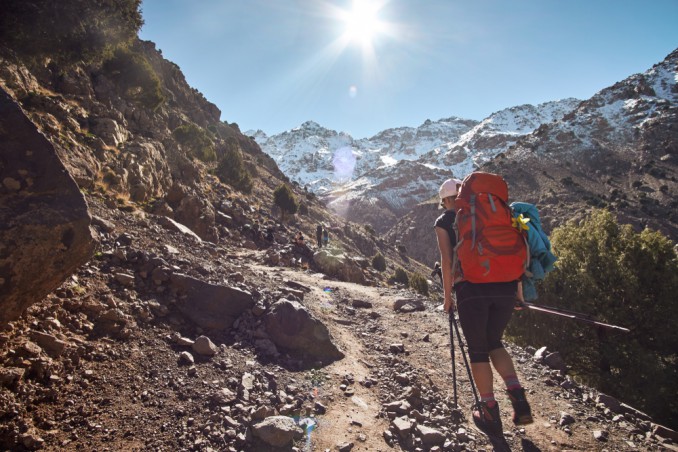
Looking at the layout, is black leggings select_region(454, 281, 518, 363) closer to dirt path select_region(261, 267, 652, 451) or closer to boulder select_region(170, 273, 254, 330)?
dirt path select_region(261, 267, 652, 451)

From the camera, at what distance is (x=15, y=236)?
3217mm

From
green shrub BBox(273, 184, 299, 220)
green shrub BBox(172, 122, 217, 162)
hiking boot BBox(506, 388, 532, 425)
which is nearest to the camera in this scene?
hiking boot BBox(506, 388, 532, 425)

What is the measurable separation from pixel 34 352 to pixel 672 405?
20185mm

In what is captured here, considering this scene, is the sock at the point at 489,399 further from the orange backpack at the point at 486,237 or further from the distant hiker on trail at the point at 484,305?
the orange backpack at the point at 486,237

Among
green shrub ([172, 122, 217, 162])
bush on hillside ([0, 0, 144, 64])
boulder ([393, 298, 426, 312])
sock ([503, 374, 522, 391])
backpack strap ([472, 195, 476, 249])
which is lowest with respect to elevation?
boulder ([393, 298, 426, 312])

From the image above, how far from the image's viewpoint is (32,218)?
338 centimetres

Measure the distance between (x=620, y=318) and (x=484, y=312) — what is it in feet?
52.8

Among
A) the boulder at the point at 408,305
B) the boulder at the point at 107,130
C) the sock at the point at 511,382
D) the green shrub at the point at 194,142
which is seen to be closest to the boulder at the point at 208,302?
the sock at the point at 511,382

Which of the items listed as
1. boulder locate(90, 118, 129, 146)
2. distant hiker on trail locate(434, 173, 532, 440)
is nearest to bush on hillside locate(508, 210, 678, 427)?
distant hiker on trail locate(434, 173, 532, 440)

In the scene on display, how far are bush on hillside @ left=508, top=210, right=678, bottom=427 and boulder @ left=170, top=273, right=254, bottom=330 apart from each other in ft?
50.5

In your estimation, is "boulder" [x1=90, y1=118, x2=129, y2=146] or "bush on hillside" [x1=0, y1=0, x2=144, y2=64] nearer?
"bush on hillside" [x1=0, y1=0, x2=144, y2=64]

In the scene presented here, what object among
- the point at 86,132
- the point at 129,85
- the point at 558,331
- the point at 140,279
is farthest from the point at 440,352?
the point at 129,85

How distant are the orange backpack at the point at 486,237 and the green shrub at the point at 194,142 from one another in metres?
38.3

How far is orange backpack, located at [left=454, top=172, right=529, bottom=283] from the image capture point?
368 cm
